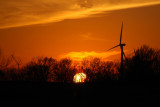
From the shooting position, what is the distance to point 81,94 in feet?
82.5

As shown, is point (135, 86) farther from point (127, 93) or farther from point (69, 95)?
point (69, 95)

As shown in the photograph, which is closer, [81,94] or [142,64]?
[81,94]

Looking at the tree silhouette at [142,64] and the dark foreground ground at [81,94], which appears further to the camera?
the tree silhouette at [142,64]

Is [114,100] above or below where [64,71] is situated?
below

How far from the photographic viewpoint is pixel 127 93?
25641 millimetres

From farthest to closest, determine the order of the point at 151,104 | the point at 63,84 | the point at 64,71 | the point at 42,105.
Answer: the point at 64,71 → the point at 63,84 → the point at 151,104 → the point at 42,105

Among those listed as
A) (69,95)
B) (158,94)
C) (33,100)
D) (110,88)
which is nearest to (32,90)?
(33,100)

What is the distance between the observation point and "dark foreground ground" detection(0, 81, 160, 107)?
2405 centimetres

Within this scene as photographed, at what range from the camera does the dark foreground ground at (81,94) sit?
24047 mm

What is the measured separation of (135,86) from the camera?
2616 centimetres

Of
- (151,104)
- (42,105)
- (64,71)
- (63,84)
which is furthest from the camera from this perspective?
(64,71)

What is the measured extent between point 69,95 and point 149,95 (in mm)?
6670

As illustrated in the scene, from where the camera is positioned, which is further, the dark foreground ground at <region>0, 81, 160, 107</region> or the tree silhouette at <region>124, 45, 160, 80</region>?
the tree silhouette at <region>124, 45, 160, 80</region>

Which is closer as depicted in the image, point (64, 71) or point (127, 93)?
point (127, 93)
